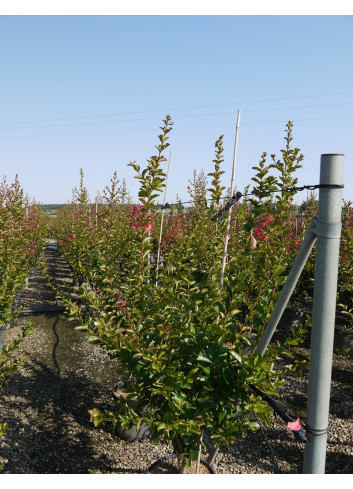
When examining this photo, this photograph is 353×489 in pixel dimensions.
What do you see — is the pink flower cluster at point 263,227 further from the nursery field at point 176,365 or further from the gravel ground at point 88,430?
the gravel ground at point 88,430

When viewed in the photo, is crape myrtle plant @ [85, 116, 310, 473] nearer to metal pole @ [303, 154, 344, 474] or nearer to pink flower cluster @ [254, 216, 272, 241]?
metal pole @ [303, 154, 344, 474]

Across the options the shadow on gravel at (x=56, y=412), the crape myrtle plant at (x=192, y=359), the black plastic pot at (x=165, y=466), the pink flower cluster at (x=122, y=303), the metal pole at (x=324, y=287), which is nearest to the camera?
the metal pole at (x=324, y=287)

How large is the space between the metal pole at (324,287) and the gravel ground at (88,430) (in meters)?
0.93

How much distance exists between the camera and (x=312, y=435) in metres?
1.38

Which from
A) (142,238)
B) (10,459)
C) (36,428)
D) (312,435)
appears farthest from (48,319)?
(312,435)

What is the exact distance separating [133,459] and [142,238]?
229 centimetres

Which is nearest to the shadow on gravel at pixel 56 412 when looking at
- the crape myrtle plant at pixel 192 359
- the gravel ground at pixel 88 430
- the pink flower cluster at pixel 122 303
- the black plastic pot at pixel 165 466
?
the gravel ground at pixel 88 430

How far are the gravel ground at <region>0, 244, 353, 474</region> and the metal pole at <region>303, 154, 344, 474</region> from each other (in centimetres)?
93

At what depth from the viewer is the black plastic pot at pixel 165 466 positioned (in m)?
2.87

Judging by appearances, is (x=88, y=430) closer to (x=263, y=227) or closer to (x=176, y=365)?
(x=176, y=365)

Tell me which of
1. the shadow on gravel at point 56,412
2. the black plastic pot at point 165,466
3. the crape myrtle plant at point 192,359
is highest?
the crape myrtle plant at point 192,359

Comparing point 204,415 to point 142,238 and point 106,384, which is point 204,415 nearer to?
point 142,238

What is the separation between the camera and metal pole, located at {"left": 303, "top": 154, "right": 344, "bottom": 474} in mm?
1324

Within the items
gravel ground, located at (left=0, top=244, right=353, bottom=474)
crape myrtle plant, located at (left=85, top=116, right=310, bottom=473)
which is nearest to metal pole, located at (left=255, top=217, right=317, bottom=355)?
crape myrtle plant, located at (left=85, top=116, right=310, bottom=473)
